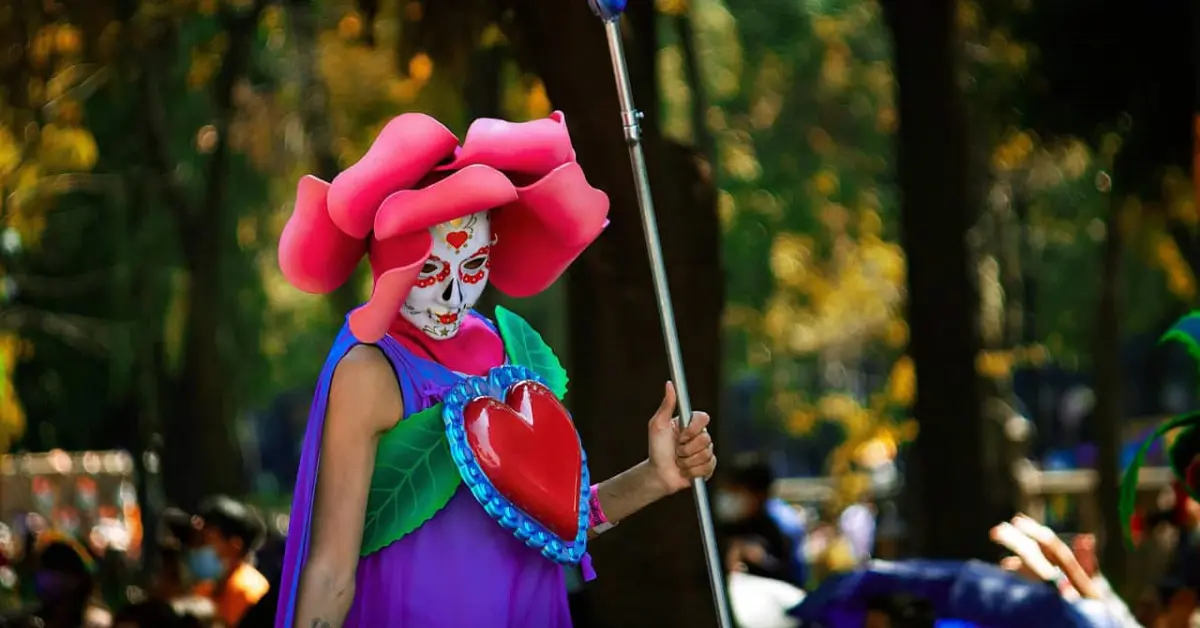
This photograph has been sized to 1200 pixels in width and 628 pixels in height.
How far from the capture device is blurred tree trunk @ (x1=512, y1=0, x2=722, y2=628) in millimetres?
7891

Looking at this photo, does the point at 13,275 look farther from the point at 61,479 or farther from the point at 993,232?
the point at 993,232

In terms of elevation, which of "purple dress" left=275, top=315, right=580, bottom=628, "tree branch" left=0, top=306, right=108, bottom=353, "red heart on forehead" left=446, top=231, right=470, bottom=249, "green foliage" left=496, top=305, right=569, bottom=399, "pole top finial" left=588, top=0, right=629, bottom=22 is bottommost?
"tree branch" left=0, top=306, right=108, bottom=353

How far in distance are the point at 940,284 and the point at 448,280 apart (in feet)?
25.6

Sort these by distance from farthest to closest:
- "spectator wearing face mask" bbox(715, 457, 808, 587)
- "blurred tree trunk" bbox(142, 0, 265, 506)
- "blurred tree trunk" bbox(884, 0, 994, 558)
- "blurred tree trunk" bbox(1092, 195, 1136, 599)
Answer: "blurred tree trunk" bbox(1092, 195, 1136, 599) → "blurred tree trunk" bbox(142, 0, 265, 506) → "blurred tree trunk" bbox(884, 0, 994, 558) → "spectator wearing face mask" bbox(715, 457, 808, 587)

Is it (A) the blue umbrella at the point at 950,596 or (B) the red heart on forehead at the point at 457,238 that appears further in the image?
(A) the blue umbrella at the point at 950,596

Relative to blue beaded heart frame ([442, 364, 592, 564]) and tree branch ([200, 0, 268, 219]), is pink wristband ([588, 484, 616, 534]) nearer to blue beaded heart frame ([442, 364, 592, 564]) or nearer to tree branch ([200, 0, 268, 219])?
blue beaded heart frame ([442, 364, 592, 564])

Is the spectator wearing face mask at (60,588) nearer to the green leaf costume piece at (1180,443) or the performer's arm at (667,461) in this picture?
the green leaf costume piece at (1180,443)

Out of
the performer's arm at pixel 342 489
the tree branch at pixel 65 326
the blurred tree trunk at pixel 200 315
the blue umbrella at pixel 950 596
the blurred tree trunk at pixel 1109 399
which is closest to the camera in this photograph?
the performer's arm at pixel 342 489

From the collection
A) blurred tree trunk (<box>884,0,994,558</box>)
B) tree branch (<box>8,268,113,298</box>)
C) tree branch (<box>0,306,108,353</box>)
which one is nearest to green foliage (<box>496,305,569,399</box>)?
blurred tree trunk (<box>884,0,994,558</box>)

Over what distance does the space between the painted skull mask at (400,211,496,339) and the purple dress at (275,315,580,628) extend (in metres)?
0.09

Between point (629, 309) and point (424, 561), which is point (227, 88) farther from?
point (424, 561)

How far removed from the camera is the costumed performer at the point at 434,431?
425 cm

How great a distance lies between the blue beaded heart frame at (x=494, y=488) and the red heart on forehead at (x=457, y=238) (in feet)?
0.88

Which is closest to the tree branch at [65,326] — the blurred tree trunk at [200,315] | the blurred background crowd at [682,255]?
the blurred background crowd at [682,255]
